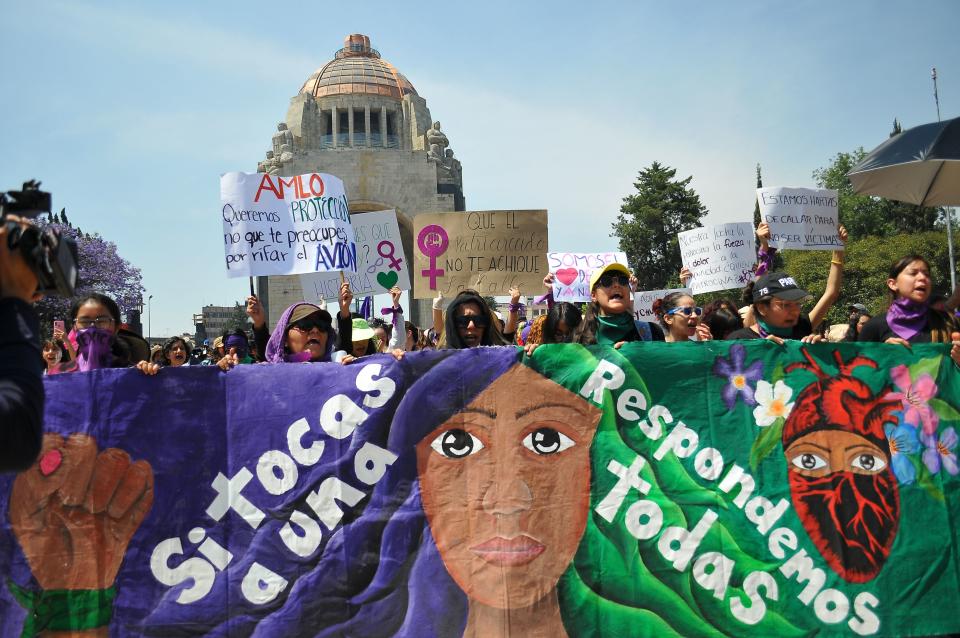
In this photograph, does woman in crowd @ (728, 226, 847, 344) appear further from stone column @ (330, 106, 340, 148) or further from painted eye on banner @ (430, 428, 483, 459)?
stone column @ (330, 106, 340, 148)

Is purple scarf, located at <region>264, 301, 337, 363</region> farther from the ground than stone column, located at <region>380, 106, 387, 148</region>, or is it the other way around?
stone column, located at <region>380, 106, 387, 148</region>

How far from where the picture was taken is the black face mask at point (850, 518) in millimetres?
4641

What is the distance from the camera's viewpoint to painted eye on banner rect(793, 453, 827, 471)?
473 cm

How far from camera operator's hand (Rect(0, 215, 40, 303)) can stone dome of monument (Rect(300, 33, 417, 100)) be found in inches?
2133

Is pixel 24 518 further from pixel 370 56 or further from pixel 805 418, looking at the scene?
pixel 370 56

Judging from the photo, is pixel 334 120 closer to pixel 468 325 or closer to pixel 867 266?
pixel 867 266

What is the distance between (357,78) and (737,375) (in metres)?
53.8

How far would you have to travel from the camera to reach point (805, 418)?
15.7 ft

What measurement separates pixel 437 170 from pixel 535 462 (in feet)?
139

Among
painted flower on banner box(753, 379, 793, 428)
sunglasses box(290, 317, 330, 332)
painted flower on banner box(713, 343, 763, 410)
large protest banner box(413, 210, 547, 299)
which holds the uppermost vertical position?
large protest banner box(413, 210, 547, 299)

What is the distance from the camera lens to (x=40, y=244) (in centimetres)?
236

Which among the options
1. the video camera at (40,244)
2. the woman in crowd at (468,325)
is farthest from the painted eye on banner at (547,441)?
the video camera at (40,244)

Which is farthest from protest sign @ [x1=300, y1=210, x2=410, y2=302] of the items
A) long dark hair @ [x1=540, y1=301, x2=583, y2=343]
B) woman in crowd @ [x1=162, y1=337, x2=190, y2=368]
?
long dark hair @ [x1=540, y1=301, x2=583, y2=343]

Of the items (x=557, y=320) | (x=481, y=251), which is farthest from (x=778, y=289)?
(x=481, y=251)
